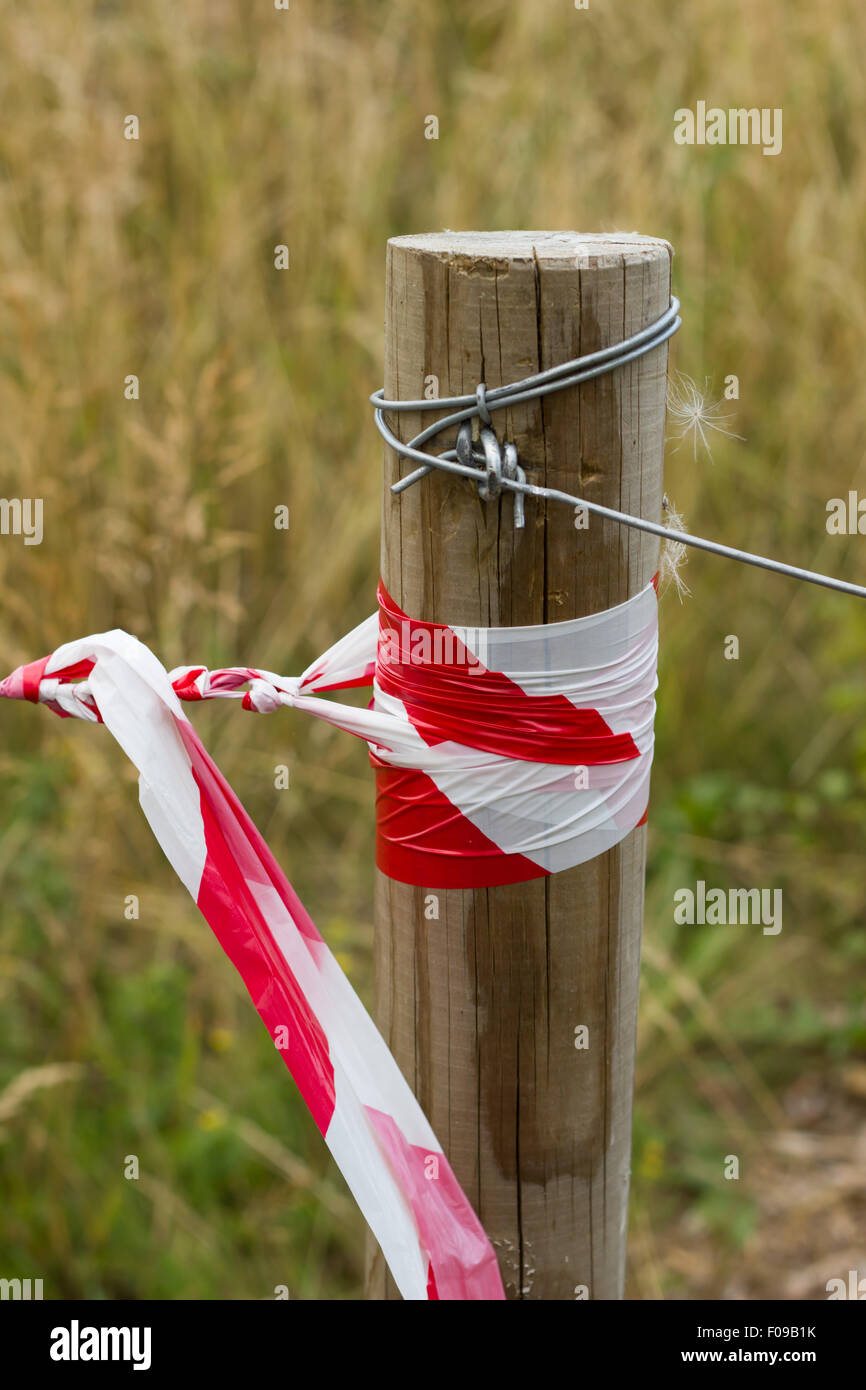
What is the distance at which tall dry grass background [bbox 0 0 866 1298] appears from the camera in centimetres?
237

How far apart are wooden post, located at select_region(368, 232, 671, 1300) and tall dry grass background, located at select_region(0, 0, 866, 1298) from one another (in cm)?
102

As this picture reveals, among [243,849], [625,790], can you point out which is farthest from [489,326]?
[243,849]

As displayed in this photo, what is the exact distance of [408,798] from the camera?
1.23m

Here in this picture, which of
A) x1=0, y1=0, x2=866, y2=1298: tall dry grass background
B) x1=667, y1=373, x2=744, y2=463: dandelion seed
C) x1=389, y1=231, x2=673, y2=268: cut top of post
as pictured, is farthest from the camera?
A: x1=0, y1=0, x2=866, y2=1298: tall dry grass background

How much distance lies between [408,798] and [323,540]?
187 centimetres

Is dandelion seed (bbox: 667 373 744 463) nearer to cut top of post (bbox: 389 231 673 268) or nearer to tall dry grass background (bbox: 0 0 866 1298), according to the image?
cut top of post (bbox: 389 231 673 268)

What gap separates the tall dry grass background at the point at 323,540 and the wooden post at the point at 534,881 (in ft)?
3.36

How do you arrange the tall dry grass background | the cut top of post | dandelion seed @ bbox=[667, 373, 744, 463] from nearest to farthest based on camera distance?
the cut top of post < dandelion seed @ bbox=[667, 373, 744, 463] < the tall dry grass background

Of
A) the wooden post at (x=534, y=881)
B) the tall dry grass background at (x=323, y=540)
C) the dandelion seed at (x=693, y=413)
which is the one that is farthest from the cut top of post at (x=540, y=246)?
the tall dry grass background at (x=323, y=540)

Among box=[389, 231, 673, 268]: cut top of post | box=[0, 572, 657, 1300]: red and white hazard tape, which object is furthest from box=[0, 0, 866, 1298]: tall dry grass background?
box=[389, 231, 673, 268]: cut top of post

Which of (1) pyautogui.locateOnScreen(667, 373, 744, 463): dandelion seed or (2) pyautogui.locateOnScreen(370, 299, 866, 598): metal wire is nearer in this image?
(2) pyautogui.locateOnScreen(370, 299, 866, 598): metal wire

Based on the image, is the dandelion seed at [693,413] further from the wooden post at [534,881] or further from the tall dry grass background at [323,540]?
the tall dry grass background at [323,540]

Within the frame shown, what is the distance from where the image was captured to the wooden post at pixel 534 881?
109cm

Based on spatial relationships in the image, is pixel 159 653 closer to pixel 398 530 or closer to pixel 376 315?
pixel 376 315
